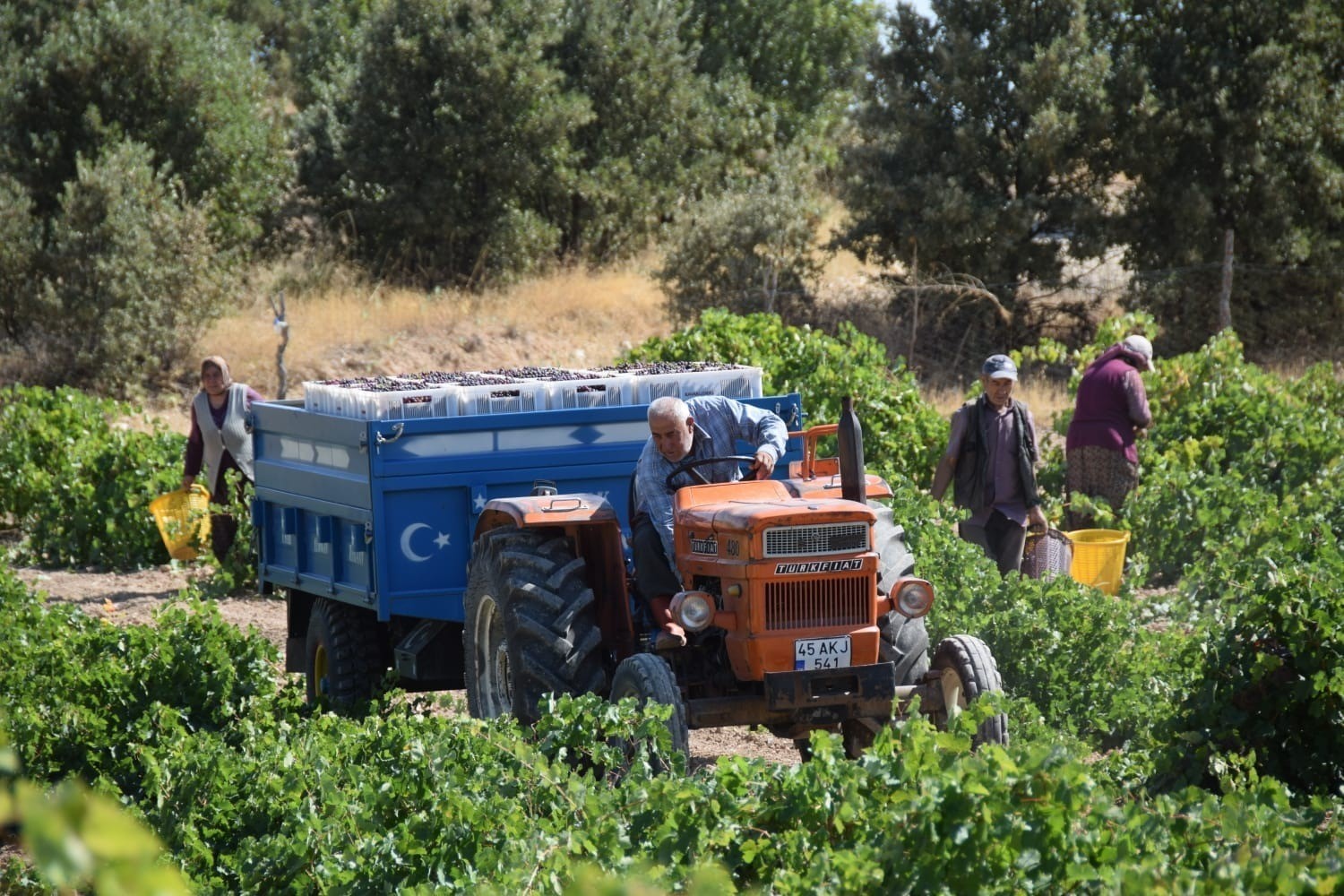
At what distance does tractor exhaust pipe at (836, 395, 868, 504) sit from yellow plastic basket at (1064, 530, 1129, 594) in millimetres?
4310

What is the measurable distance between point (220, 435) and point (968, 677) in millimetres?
7554

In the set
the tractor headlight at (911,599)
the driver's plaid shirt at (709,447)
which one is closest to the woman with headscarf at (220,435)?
the driver's plaid shirt at (709,447)

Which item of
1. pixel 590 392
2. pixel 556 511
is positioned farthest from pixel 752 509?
pixel 590 392

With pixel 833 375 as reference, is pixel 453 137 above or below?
above

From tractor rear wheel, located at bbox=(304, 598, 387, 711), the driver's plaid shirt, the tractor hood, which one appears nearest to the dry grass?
tractor rear wheel, located at bbox=(304, 598, 387, 711)

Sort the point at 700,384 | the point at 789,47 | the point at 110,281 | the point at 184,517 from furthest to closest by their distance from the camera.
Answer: the point at 789,47 → the point at 110,281 → the point at 184,517 → the point at 700,384

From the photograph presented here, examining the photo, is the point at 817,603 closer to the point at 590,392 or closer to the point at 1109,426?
the point at 590,392

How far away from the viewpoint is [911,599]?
6.13 m

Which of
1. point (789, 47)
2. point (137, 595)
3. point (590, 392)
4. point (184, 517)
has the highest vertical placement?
point (789, 47)

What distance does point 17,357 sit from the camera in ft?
74.0

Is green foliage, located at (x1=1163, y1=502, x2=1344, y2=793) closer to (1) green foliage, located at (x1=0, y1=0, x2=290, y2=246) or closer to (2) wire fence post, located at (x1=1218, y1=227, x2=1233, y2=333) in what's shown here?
(2) wire fence post, located at (x1=1218, y1=227, x2=1233, y2=333)

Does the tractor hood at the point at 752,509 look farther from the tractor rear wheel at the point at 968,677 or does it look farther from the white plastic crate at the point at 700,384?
the white plastic crate at the point at 700,384

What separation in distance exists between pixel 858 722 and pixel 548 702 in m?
1.63

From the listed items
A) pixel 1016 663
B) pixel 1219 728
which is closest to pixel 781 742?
pixel 1016 663
